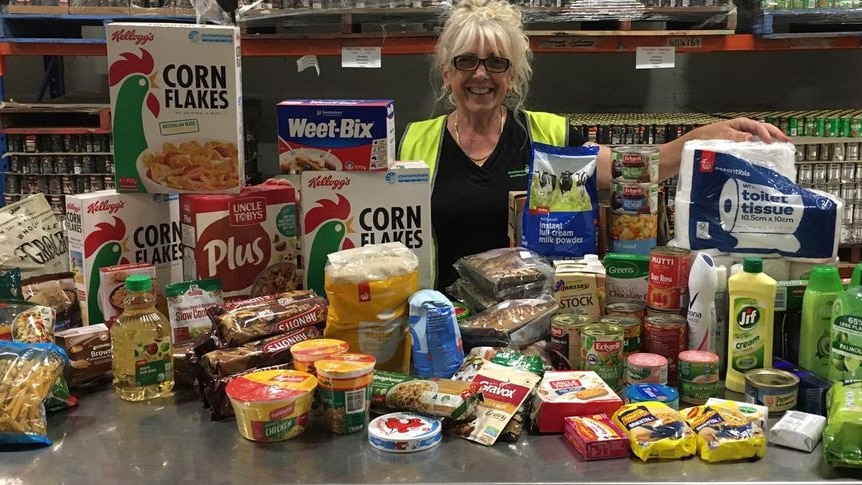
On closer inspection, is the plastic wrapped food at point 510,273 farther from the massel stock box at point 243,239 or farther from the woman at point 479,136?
the woman at point 479,136

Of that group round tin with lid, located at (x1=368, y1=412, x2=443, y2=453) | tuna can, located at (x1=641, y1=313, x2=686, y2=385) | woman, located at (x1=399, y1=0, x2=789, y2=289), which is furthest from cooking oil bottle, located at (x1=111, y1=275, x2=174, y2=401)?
woman, located at (x1=399, y1=0, x2=789, y2=289)

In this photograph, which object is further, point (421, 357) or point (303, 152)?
point (303, 152)

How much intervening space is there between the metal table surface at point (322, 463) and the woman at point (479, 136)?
137 cm

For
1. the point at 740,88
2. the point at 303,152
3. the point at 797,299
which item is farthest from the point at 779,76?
the point at 303,152

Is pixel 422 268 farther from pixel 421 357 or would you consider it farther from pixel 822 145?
pixel 822 145

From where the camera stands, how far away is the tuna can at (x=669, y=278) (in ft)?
5.40

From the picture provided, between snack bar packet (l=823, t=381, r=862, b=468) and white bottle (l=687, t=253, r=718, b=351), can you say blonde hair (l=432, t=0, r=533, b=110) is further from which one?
snack bar packet (l=823, t=381, r=862, b=468)

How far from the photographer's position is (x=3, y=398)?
1.40 m

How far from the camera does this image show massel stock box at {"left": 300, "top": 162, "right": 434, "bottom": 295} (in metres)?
1.79

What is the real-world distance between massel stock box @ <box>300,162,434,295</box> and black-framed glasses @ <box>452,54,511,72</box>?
98 centimetres

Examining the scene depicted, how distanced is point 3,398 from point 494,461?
0.86 metres

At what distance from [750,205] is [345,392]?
97 centimetres

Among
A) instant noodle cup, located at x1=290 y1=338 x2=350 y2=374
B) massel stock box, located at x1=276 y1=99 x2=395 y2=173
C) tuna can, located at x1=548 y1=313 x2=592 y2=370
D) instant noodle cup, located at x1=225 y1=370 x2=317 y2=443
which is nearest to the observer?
instant noodle cup, located at x1=225 y1=370 x2=317 y2=443

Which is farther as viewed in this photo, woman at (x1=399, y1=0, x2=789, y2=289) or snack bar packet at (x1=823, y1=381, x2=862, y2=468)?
woman at (x1=399, y1=0, x2=789, y2=289)
